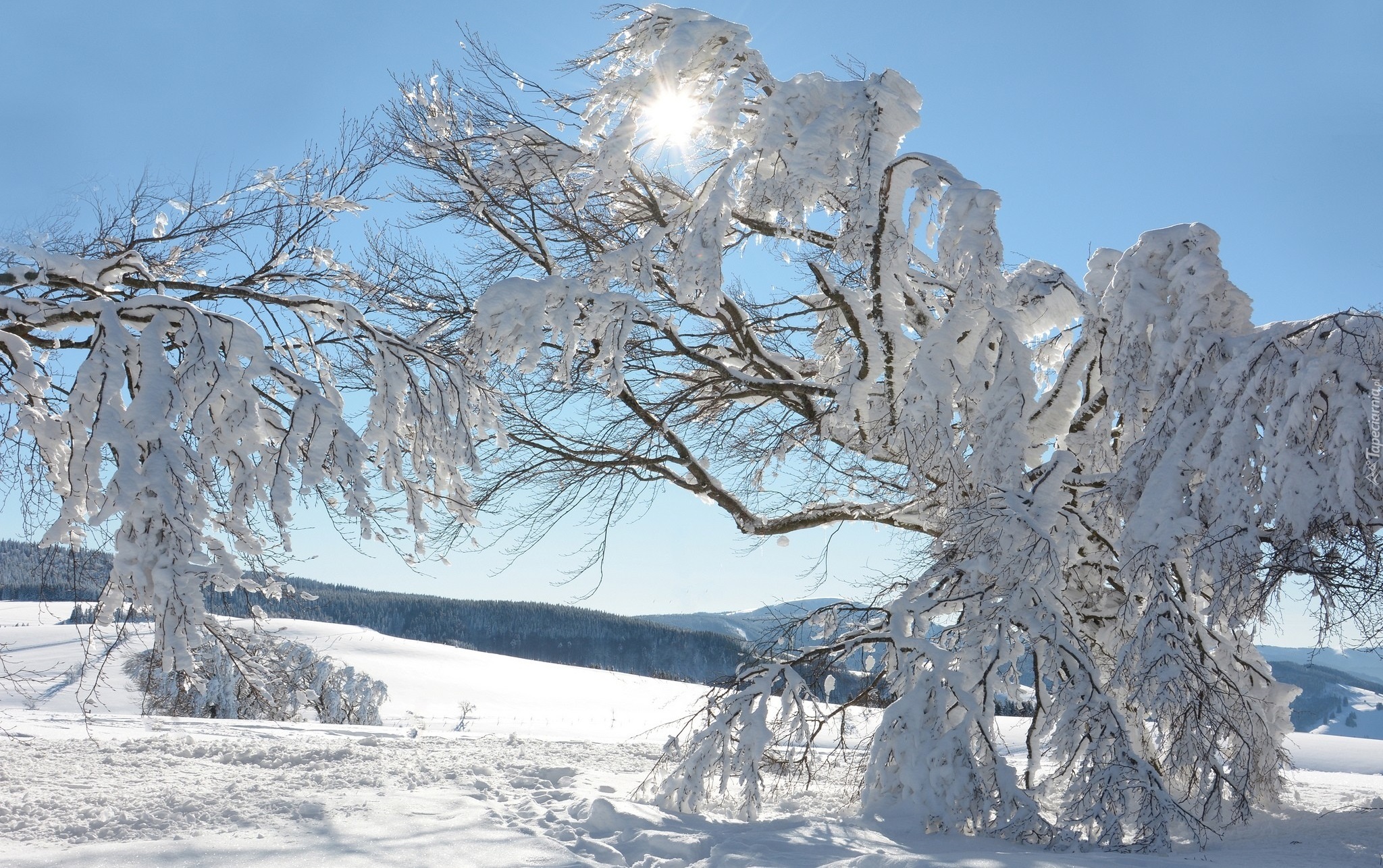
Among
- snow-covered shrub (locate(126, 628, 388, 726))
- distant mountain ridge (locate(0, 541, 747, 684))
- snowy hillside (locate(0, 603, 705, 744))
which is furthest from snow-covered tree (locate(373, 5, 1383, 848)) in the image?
distant mountain ridge (locate(0, 541, 747, 684))

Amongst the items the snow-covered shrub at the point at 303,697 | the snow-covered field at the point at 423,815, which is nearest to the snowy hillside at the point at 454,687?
the snow-covered shrub at the point at 303,697

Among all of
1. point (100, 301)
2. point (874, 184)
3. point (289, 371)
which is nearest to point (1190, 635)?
point (874, 184)

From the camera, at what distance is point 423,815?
4.69m

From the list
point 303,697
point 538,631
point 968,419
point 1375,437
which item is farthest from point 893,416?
point 538,631

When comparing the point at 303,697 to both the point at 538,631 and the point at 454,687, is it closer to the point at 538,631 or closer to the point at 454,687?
the point at 454,687

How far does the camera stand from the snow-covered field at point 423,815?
157 inches

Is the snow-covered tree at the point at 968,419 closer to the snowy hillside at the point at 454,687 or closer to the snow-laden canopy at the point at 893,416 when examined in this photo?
the snow-laden canopy at the point at 893,416

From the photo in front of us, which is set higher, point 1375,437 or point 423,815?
point 1375,437

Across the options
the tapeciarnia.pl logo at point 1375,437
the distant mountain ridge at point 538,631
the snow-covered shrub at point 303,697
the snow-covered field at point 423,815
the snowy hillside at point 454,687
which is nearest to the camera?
the snow-covered field at point 423,815

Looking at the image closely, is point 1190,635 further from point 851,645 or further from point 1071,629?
point 851,645

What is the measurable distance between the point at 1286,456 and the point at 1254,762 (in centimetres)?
204

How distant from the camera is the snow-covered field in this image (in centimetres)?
399

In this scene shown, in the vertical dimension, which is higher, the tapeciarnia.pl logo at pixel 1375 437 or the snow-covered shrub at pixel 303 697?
the tapeciarnia.pl logo at pixel 1375 437

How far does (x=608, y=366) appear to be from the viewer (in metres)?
6.54
